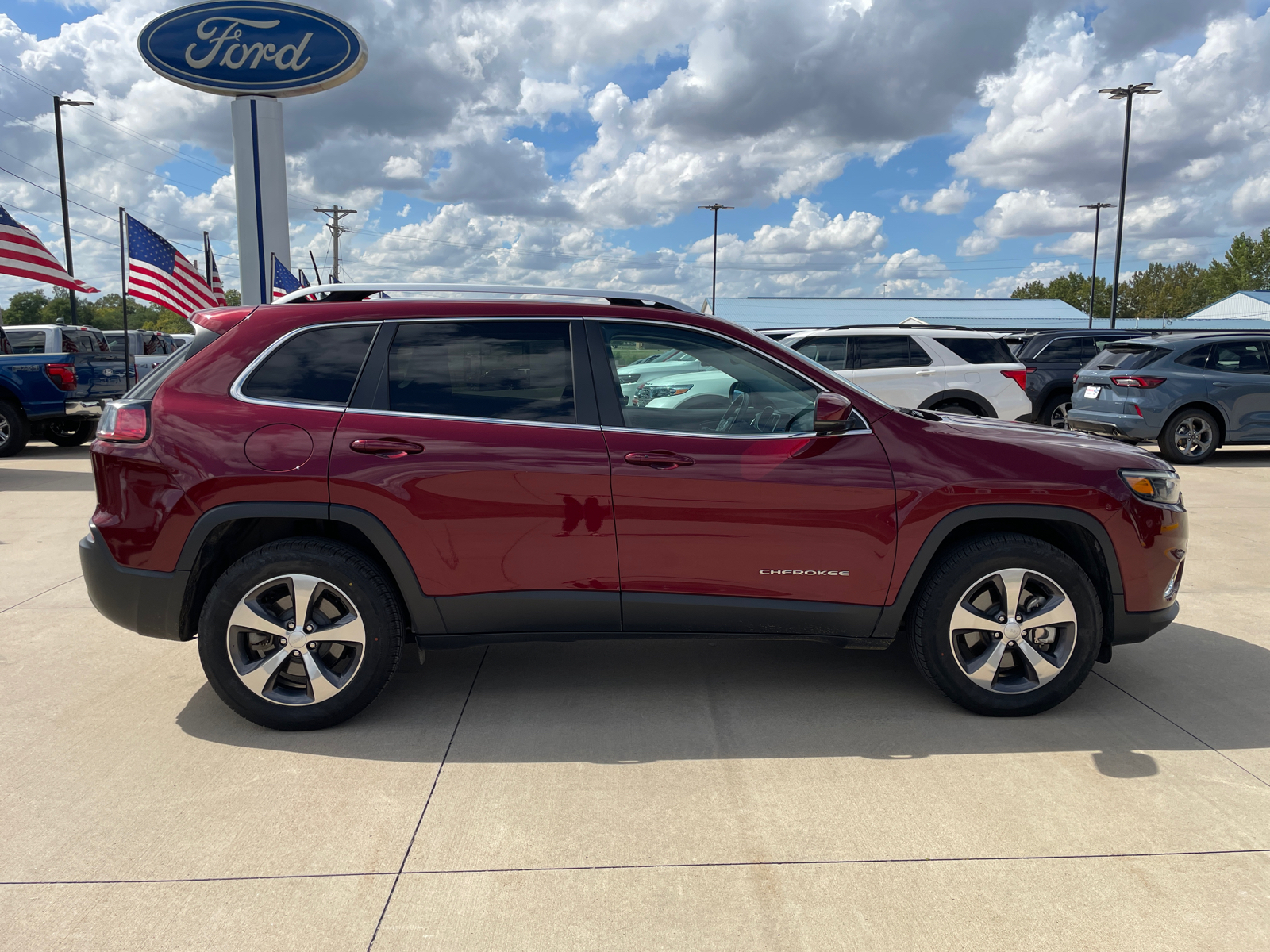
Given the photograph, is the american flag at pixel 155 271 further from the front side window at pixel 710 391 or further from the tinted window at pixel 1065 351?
the front side window at pixel 710 391

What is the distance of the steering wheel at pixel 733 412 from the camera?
149 inches

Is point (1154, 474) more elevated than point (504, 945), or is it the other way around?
point (1154, 474)

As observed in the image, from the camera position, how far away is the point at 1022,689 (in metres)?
3.86

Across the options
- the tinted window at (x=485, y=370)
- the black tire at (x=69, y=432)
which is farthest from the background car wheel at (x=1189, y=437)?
the black tire at (x=69, y=432)

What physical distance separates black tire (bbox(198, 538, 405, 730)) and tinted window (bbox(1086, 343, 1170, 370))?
11294mm

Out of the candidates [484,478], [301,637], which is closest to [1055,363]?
[484,478]

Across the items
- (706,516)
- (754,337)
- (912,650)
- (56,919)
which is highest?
(754,337)

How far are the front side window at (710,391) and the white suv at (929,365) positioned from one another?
25.1ft

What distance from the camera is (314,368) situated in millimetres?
3719

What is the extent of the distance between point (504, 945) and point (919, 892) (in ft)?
3.83

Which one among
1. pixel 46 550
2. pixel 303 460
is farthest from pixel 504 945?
pixel 46 550

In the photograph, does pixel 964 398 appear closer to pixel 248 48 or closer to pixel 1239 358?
pixel 1239 358

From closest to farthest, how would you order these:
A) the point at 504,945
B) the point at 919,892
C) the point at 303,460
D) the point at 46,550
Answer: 1. the point at 504,945
2. the point at 919,892
3. the point at 303,460
4. the point at 46,550

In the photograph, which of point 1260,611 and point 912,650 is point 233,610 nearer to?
point 912,650
